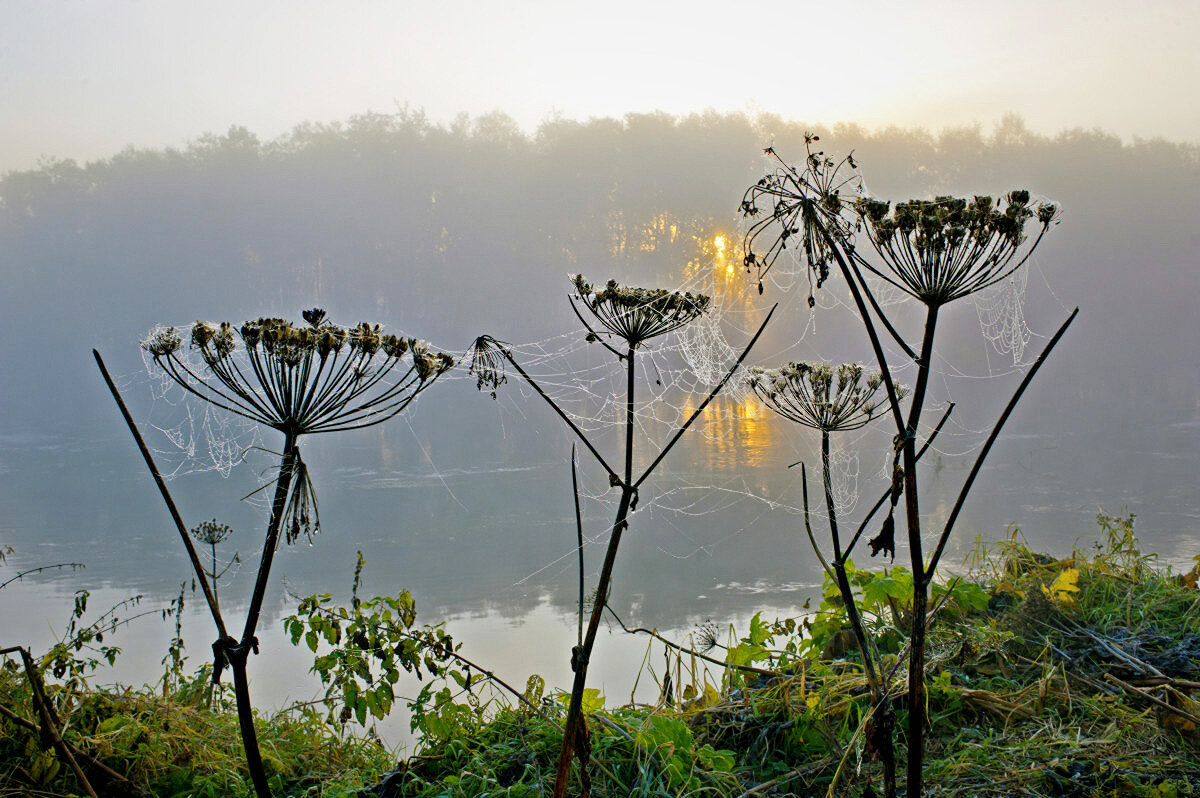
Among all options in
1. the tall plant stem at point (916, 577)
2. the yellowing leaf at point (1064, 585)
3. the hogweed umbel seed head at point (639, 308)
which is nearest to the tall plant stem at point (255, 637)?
the hogweed umbel seed head at point (639, 308)

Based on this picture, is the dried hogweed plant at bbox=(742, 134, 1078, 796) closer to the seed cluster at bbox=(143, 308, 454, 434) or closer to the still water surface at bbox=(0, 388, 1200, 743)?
the seed cluster at bbox=(143, 308, 454, 434)

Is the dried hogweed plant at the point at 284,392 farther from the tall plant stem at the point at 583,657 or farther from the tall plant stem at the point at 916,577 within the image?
the tall plant stem at the point at 916,577

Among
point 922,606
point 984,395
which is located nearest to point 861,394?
point 922,606

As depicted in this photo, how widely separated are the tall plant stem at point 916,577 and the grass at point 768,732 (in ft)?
0.38

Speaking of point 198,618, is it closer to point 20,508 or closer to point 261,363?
point 261,363

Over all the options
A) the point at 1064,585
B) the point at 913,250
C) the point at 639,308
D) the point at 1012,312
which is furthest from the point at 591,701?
the point at 1064,585

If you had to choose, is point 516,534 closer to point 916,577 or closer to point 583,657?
point 583,657

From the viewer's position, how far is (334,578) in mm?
6195

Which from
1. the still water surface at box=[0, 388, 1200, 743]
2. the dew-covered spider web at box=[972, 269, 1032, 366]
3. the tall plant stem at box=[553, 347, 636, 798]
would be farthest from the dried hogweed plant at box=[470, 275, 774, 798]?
the still water surface at box=[0, 388, 1200, 743]

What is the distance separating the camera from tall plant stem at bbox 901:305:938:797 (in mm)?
1638

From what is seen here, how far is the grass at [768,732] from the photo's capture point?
2.26 metres

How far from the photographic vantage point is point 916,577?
1672 mm

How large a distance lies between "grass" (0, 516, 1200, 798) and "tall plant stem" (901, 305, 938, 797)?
0.38 ft

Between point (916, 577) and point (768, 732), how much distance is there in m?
1.32
